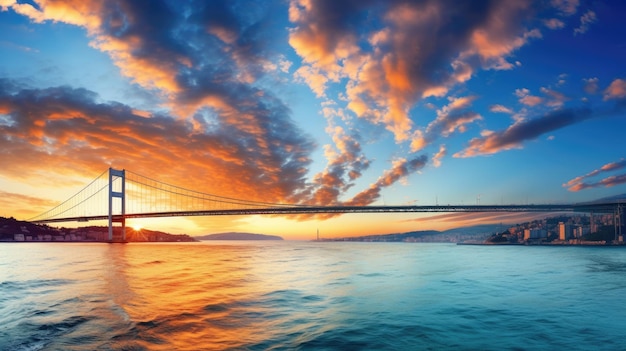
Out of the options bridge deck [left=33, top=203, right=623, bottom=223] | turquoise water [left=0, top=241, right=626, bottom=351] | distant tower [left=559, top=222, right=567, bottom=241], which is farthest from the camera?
distant tower [left=559, top=222, right=567, bottom=241]

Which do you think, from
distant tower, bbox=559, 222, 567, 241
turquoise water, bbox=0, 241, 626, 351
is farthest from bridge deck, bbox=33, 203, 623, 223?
turquoise water, bbox=0, 241, 626, 351

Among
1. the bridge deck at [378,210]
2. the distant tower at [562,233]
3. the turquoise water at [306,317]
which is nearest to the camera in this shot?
the turquoise water at [306,317]

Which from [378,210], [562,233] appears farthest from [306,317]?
[562,233]

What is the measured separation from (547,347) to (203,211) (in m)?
86.7

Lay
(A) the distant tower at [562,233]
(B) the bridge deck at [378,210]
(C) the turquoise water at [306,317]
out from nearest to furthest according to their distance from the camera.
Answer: (C) the turquoise water at [306,317], (B) the bridge deck at [378,210], (A) the distant tower at [562,233]

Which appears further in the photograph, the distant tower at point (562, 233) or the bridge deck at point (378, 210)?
the distant tower at point (562, 233)

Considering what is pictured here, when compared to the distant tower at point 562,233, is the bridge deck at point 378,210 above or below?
above

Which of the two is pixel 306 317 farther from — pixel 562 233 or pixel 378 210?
pixel 562 233

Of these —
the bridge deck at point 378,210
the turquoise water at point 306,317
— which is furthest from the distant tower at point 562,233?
the turquoise water at point 306,317

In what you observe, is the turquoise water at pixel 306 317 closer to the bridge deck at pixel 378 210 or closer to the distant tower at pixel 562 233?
the bridge deck at pixel 378 210

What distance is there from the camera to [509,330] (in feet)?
33.1

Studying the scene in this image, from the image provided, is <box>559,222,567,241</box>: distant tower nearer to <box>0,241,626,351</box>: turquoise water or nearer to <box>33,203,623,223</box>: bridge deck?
<box>33,203,623,223</box>: bridge deck

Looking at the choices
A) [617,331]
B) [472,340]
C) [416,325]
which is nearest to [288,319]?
[416,325]

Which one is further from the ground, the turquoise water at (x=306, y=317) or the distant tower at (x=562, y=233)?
the turquoise water at (x=306, y=317)
